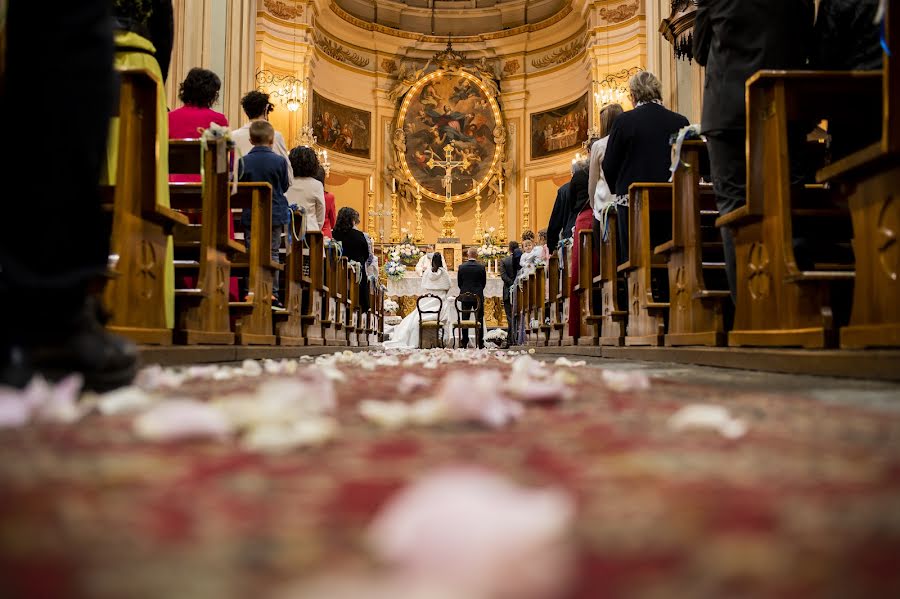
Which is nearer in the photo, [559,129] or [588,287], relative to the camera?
[588,287]

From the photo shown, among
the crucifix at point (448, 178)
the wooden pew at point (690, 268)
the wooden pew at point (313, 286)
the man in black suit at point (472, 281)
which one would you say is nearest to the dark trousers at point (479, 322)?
the man in black suit at point (472, 281)

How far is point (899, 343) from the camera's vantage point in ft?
6.21

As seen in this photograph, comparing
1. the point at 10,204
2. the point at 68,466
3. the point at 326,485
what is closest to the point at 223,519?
the point at 326,485

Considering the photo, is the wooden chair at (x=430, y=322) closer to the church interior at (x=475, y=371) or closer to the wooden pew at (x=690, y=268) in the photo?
the church interior at (x=475, y=371)

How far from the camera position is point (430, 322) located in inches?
412

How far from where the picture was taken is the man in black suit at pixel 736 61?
2922 millimetres

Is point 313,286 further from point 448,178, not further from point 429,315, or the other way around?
point 448,178

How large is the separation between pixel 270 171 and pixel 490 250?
28.1ft

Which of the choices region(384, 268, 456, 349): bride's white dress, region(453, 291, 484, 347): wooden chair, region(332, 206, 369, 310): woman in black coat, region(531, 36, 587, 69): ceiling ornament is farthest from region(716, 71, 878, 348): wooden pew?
region(531, 36, 587, 69): ceiling ornament

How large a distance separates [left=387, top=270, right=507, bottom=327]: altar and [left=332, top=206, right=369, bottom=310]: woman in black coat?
8.80ft

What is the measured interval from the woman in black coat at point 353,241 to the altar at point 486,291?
2683 mm

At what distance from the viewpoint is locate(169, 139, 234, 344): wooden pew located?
3.42 m

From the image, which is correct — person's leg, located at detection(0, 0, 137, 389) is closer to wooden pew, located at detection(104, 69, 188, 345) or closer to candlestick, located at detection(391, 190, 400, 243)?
wooden pew, located at detection(104, 69, 188, 345)

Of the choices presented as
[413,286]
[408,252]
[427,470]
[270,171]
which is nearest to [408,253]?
[408,252]
